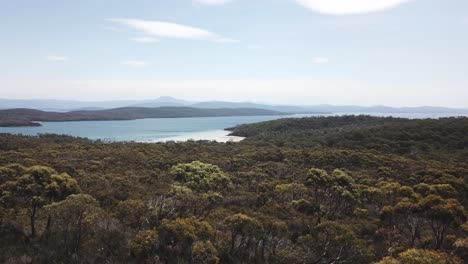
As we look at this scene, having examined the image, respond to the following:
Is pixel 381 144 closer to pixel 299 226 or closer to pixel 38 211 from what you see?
pixel 299 226

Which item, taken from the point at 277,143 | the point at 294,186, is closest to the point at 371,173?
the point at 294,186

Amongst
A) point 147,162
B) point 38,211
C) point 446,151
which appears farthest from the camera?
point 446,151

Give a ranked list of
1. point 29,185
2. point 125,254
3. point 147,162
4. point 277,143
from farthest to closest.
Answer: point 277,143
point 147,162
point 29,185
point 125,254

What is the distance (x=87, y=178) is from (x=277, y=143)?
175 feet

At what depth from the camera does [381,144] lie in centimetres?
5872

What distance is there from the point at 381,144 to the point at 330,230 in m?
50.4

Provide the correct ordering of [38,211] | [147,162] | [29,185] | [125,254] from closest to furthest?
[125,254] < [29,185] < [38,211] < [147,162]

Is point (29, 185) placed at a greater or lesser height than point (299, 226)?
greater

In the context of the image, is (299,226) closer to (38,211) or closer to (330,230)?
(330,230)

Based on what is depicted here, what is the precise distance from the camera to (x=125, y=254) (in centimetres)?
1240

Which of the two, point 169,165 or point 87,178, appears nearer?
point 87,178

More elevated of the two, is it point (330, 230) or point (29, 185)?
point (29, 185)

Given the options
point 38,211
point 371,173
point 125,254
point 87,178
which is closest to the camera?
point 125,254

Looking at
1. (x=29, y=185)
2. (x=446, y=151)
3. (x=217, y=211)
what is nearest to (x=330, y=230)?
(x=217, y=211)
